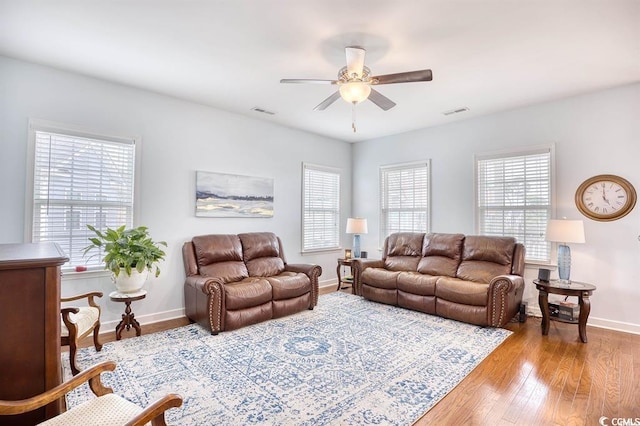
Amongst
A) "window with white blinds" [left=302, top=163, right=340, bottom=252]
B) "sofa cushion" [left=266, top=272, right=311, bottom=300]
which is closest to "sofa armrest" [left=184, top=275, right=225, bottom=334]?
"sofa cushion" [left=266, top=272, right=311, bottom=300]

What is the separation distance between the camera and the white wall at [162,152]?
314cm

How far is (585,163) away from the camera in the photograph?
3998 mm

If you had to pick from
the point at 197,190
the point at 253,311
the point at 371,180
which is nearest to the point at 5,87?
the point at 197,190

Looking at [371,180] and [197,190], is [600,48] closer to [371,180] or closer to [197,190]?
[371,180]

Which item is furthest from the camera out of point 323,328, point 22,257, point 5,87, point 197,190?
point 197,190

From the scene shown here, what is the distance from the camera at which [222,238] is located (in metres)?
4.40

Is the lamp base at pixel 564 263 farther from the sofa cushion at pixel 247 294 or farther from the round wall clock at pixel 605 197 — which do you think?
the sofa cushion at pixel 247 294

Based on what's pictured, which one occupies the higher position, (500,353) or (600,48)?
(600,48)

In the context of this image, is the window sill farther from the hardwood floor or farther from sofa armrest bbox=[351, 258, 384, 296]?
sofa armrest bbox=[351, 258, 384, 296]

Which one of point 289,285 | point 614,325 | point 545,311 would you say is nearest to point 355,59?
point 289,285

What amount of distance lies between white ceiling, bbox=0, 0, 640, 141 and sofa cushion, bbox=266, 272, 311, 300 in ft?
7.64

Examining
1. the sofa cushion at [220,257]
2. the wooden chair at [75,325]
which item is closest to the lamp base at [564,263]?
the sofa cushion at [220,257]

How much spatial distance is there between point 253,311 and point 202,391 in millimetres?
1402

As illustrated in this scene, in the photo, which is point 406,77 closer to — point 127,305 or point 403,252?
point 403,252
